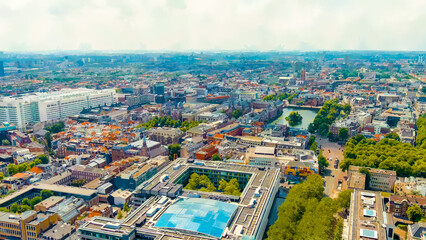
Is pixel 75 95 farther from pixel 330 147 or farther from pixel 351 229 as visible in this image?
pixel 351 229

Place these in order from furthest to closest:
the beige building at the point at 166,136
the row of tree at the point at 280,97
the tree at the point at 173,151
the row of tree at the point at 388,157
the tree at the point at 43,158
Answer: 1. the row of tree at the point at 280,97
2. the beige building at the point at 166,136
3. the tree at the point at 173,151
4. the tree at the point at 43,158
5. the row of tree at the point at 388,157

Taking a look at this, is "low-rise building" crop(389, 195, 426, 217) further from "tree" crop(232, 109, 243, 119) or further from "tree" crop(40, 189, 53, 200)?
"tree" crop(232, 109, 243, 119)

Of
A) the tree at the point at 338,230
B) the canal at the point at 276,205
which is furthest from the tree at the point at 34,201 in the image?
the tree at the point at 338,230

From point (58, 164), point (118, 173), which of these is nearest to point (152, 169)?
point (118, 173)

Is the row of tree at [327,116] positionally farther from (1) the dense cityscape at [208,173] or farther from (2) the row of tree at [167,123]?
(2) the row of tree at [167,123]

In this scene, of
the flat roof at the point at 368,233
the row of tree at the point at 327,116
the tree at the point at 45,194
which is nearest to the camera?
the flat roof at the point at 368,233

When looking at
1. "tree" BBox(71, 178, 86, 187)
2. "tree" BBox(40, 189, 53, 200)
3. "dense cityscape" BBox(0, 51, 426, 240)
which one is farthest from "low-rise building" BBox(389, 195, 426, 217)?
"tree" BBox(40, 189, 53, 200)

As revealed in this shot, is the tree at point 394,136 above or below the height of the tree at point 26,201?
above
